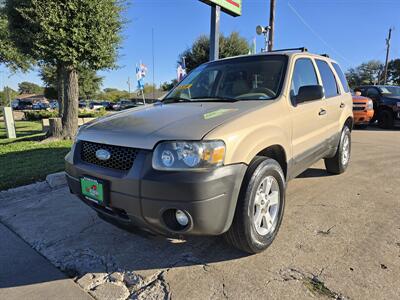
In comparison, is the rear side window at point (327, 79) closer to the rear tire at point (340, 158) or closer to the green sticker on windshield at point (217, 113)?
the rear tire at point (340, 158)

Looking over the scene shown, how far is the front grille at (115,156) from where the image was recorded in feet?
8.10

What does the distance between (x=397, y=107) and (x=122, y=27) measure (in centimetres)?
970

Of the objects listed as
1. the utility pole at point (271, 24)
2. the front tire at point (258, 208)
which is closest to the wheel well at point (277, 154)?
the front tire at point (258, 208)

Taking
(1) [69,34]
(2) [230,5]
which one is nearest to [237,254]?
(1) [69,34]

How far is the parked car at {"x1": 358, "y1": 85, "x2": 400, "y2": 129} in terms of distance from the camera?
1169 cm

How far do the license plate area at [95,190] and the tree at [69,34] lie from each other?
6.34m

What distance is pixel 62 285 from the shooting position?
2545 millimetres

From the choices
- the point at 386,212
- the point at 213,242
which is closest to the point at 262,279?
the point at 213,242

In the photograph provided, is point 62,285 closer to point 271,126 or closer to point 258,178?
point 258,178

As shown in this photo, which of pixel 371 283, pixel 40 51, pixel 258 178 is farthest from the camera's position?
pixel 40 51

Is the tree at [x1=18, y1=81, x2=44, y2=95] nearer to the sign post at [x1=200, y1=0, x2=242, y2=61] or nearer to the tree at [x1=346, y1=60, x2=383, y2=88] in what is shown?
the tree at [x1=346, y1=60, x2=383, y2=88]

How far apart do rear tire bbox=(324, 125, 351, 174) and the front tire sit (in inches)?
99.0

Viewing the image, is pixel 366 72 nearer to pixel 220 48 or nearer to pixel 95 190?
pixel 220 48

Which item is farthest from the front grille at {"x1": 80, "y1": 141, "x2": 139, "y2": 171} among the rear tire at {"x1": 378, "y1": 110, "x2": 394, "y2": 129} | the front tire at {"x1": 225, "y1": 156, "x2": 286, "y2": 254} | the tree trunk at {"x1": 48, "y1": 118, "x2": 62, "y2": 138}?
the rear tire at {"x1": 378, "y1": 110, "x2": 394, "y2": 129}
